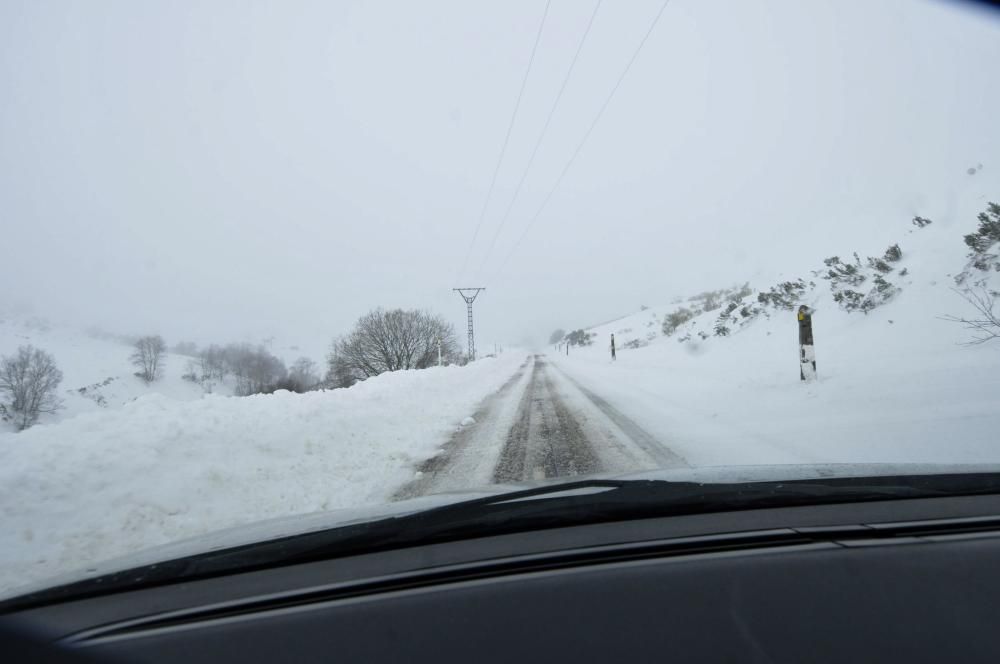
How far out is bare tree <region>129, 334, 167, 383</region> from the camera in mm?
14727

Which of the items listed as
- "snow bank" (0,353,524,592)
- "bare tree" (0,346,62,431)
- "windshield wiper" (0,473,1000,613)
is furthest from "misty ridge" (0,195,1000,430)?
"windshield wiper" (0,473,1000,613)

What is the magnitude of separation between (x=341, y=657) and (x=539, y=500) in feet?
3.72

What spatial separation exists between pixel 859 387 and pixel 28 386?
14.8 m

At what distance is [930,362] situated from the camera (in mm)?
8070

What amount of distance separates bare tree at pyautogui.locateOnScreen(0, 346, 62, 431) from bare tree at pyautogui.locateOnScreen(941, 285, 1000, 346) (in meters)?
15.4

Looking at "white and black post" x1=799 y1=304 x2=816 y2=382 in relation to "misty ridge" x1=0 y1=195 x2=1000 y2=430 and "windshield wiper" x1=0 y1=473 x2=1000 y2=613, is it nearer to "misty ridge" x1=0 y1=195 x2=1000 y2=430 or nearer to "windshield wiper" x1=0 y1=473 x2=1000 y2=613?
"misty ridge" x1=0 y1=195 x2=1000 y2=430

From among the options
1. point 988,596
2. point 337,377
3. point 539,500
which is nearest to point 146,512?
point 539,500

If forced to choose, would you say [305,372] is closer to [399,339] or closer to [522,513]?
[399,339]

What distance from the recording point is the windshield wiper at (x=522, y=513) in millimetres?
Result: 1824

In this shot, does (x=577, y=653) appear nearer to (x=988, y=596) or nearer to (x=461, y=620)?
(x=461, y=620)

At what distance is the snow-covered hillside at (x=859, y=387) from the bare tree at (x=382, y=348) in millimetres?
28958

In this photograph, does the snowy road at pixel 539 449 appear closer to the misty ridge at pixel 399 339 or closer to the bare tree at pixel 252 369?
the misty ridge at pixel 399 339

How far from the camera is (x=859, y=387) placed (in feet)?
26.0

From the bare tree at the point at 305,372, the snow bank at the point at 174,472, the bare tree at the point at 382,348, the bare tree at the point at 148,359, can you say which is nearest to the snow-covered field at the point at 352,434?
the snow bank at the point at 174,472
